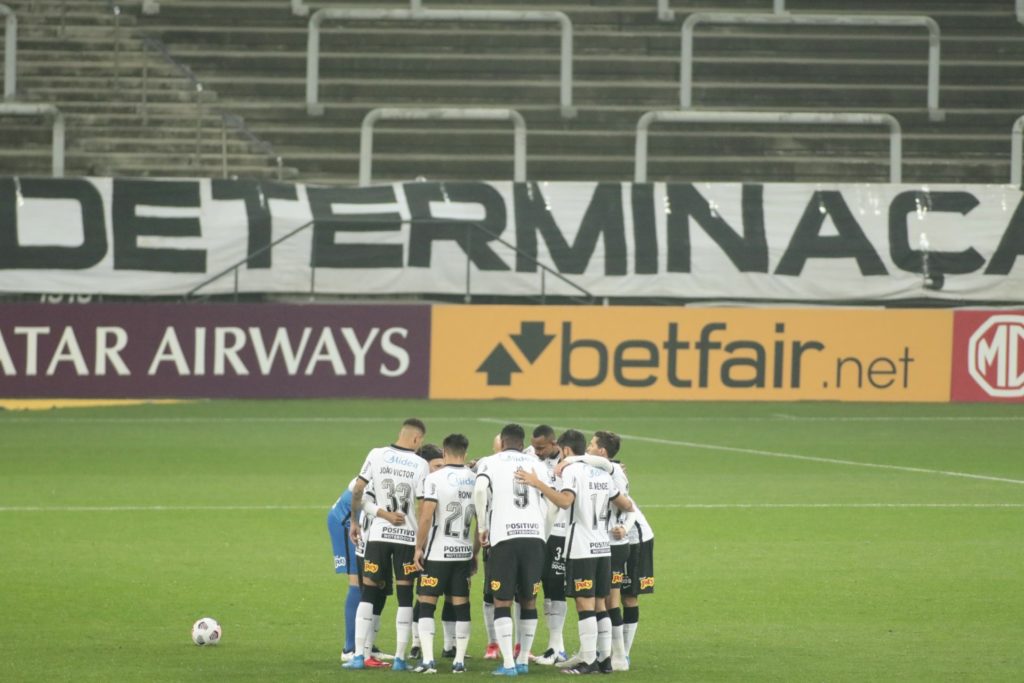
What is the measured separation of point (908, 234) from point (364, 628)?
21077 mm

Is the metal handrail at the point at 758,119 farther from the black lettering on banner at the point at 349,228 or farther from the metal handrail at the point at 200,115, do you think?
the metal handrail at the point at 200,115

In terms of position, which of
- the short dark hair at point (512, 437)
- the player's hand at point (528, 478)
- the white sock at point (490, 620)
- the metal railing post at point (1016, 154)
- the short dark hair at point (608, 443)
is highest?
the metal railing post at point (1016, 154)

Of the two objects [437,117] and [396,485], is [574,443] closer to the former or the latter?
[396,485]

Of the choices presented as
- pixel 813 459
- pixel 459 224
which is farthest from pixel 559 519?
pixel 459 224

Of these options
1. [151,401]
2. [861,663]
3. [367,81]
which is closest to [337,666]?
[861,663]

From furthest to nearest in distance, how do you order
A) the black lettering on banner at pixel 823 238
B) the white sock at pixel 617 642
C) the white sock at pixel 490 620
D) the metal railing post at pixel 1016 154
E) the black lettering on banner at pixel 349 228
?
the metal railing post at pixel 1016 154, the black lettering on banner at pixel 823 238, the black lettering on banner at pixel 349 228, the white sock at pixel 490 620, the white sock at pixel 617 642

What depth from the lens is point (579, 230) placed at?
29.2 meters

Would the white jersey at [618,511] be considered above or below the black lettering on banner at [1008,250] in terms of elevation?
below

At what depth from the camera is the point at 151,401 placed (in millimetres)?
27625

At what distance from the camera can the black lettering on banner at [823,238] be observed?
2945 centimetres

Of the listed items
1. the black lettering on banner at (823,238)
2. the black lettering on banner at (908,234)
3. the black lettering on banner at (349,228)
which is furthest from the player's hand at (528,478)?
the black lettering on banner at (908,234)

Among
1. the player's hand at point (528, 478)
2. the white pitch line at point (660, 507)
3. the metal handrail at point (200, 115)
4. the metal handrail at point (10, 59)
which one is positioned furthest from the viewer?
the metal handrail at point (200, 115)

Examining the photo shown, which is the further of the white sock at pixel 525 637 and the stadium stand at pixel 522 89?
the stadium stand at pixel 522 89

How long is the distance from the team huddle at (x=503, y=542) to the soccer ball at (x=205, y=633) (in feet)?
3.22
